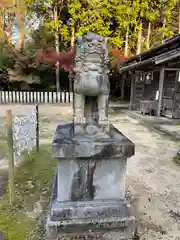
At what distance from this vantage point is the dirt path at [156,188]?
1.86m

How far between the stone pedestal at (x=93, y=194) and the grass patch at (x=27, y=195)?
317 mm

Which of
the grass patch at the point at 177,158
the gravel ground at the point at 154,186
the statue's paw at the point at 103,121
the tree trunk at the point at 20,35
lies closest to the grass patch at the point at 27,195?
the gravel ground at the point at 154,186

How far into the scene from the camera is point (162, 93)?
317 inches

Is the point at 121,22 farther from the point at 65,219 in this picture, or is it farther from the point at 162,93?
the point at 65,219

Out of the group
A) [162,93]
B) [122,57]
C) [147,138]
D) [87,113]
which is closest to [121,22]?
[122,57]

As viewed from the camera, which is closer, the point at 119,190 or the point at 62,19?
the point at 119,190

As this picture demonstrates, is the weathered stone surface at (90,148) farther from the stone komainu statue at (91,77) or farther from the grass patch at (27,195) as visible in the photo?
the grass patch at (27,195)

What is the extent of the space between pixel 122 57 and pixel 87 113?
12.1 metres

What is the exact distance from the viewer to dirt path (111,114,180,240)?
73.2 inches

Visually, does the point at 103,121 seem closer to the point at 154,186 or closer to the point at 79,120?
the point at 79,120

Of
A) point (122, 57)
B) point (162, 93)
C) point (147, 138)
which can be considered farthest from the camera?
point (122, 57)

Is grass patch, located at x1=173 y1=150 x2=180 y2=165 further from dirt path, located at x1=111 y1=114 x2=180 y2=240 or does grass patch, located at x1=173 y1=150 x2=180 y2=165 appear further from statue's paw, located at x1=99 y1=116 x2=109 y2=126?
statue's paw, located at x1=99 y1=116 x2=109 y2=126

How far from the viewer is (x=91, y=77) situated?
1.66m

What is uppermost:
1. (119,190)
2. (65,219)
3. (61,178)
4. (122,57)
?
(122,57)
